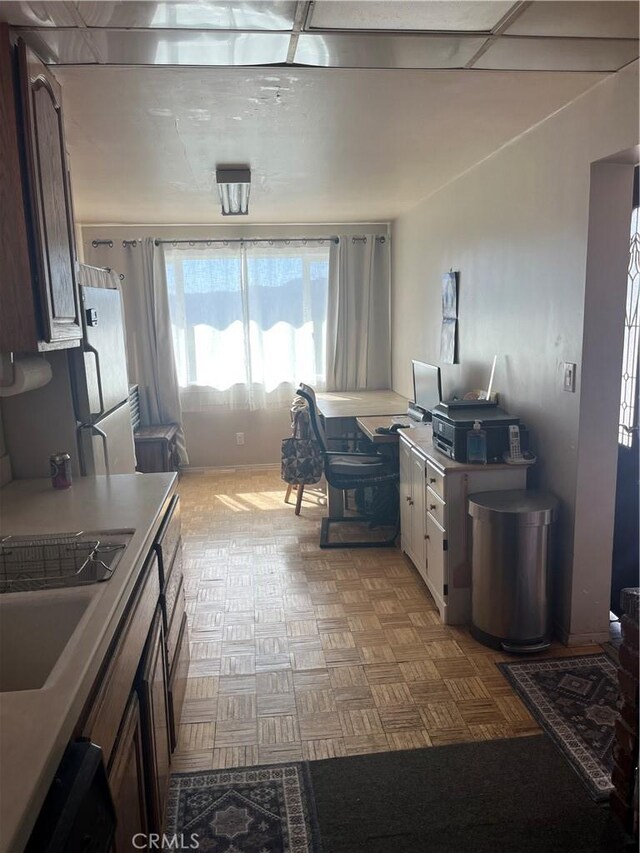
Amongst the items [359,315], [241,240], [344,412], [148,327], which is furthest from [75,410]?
[359,315]

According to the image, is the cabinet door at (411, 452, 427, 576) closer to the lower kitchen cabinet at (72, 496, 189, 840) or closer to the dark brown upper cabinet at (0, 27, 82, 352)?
the lower kitchen cabinet at (72, 496, 189, 840)

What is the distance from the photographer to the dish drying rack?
1.55 meters

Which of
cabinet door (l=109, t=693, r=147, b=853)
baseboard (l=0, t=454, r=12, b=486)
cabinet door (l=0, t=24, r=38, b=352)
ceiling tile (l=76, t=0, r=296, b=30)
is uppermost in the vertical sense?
ceiling tile (l=76, t=0, r=296, b=30)

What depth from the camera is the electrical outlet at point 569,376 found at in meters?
2.53

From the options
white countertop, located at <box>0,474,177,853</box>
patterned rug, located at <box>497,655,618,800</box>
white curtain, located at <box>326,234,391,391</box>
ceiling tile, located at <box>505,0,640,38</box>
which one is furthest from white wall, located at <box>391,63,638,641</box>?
white curtain, located at <box>326,234,391,391</box>

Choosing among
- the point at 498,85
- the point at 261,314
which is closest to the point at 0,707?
the point at 498,85

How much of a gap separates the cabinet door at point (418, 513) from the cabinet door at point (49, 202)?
1.88m

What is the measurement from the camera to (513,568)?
2600mm

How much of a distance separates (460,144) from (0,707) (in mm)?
2959

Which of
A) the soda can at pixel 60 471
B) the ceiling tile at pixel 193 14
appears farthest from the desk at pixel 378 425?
the ceiling tile at pixel 193 14

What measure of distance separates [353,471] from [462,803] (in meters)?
2.32

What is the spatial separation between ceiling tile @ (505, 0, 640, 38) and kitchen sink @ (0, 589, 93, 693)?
72.7 inches

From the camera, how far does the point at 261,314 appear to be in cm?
Answer: 568

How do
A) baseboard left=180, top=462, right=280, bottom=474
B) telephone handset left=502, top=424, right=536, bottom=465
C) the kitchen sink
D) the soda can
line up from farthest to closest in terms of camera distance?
baseboard left=180, top=462, right=280, bottom=474 < telephone handset left=502, top=424, right=536, bottom=465 < the soda can < the kitchen sink
